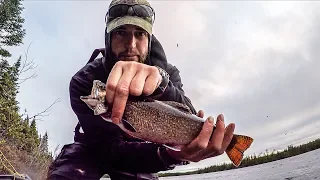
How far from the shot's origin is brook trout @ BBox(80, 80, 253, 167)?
255 centimetres

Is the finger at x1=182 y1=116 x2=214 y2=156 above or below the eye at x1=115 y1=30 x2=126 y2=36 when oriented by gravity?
below

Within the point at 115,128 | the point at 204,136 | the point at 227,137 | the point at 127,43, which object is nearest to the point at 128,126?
the point at 204,136

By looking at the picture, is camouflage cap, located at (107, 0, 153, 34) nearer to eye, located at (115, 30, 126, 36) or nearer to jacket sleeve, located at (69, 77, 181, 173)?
eye, located at (115, 30, 126, 36)

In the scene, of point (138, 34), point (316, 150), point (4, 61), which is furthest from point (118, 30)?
point (316, 150)

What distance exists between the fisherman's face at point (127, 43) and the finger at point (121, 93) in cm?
151

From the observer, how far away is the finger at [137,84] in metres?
2.28

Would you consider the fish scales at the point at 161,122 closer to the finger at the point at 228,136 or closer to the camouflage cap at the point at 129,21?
the finger at the point at 228,136

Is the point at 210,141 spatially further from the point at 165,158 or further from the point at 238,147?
the point at 165,158

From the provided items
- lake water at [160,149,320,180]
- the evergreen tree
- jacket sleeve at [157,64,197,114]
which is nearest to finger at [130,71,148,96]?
jacket sleeve at [157,64,197,114]

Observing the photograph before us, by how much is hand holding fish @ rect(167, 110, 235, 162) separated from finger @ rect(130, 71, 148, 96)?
0.70 m

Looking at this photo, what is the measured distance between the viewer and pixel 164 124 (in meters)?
2.71

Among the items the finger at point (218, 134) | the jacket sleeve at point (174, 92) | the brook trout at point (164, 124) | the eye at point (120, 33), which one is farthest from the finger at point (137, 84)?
the eye at point (120, 33)

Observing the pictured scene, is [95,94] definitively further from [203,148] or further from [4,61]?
[4,61]

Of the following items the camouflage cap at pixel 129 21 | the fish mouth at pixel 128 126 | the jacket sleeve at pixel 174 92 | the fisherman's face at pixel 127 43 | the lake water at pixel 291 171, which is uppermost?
the camouflage cap at pixel 129 21
